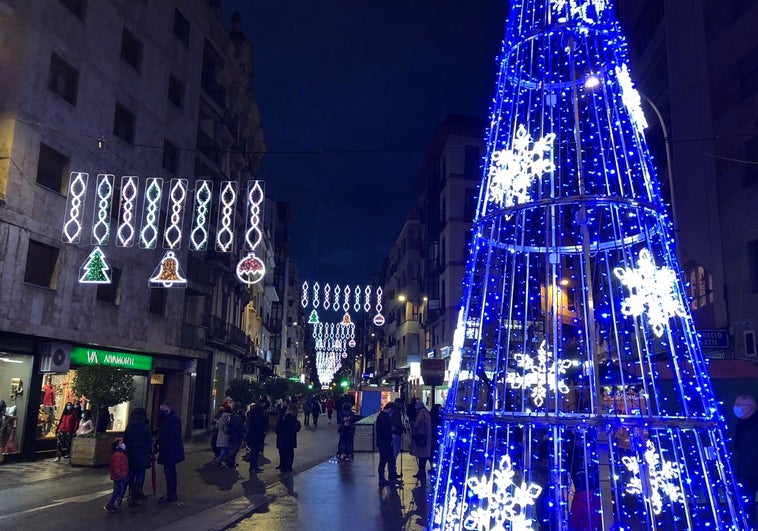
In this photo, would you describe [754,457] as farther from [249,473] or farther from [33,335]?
[33,335]

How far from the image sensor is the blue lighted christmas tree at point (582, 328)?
5891 millimetres

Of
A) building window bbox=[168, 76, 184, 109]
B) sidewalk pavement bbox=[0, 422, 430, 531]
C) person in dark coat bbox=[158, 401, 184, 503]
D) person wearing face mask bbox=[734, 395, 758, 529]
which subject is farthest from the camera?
building window bbox=[168, 76, 184, 109]

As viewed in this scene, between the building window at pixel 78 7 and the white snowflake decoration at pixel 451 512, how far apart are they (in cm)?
2054

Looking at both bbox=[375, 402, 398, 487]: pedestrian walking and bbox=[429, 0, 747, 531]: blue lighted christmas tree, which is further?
bbox=[375, 402, 398, 487]: pedestrian walking

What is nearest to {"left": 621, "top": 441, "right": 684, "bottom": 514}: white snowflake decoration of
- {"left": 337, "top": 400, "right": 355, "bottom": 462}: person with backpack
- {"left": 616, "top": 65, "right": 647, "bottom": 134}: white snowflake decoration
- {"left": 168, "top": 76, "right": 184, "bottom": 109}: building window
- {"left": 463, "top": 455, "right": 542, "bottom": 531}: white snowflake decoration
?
{"left": 463, "top": 455, "right": 542, "bottom": 531}: white snowflake decoration

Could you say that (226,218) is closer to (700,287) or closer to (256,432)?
(256,432)

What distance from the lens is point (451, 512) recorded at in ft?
20.7

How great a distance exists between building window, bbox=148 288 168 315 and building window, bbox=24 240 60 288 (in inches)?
255

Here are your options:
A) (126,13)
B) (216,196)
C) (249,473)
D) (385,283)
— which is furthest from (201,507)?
(385,283)

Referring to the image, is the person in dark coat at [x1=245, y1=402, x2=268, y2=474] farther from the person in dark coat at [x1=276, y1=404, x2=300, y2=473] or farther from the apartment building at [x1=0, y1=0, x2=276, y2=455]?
the apartment building at [x1=0, y1=0, x2=276, y2=455]

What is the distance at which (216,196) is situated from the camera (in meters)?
33.6

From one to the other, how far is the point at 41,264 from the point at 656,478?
723 inches

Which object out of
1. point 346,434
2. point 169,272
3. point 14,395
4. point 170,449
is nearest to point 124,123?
point 169,272

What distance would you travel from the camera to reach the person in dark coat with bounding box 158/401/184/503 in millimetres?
11836
